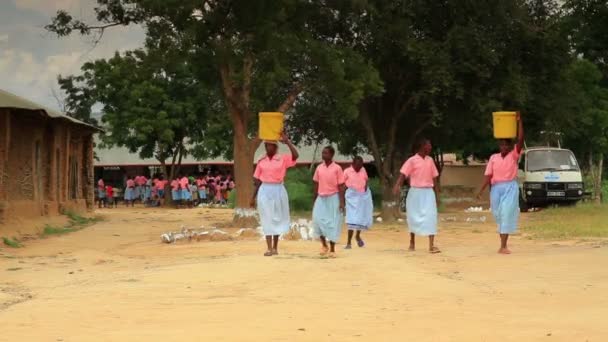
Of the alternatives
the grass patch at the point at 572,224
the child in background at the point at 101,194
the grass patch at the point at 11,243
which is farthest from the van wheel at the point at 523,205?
the child in background at the point at 101,194

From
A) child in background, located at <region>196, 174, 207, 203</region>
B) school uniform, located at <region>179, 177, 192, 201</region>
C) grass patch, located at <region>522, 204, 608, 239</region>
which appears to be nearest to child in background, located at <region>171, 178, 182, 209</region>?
school uniform, located at <region>179, 177, 192, 201</region>

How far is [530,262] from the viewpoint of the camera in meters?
12.2

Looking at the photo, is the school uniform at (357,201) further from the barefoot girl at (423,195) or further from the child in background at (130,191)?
the child in background at (130,191)

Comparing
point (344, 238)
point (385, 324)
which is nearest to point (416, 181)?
point (344, 238)

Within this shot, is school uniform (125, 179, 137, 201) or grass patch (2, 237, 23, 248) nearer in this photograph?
grass patch (2, 237, 23, 248)

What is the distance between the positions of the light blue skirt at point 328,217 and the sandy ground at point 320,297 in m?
0.51

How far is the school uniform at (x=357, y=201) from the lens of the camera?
15.3m

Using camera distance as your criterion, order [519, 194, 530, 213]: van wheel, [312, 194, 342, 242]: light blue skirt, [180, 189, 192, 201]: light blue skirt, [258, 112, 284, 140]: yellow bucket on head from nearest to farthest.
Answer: [258, 112, 284, 140]: yellow bucket on head
[312, 194, 342, 242]: light blue skirt
[519, 194, 530, 213]: van wheel
[180, 189, 192, 201]: light blue skirt

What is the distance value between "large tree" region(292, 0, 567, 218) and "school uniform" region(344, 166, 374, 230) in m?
9.34

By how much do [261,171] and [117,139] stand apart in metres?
33.5

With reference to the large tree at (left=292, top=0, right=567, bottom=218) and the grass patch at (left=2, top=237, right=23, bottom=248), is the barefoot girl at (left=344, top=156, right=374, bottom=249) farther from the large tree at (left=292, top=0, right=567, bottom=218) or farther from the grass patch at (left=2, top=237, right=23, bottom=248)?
the large tree at (left=292, top=0, right=567, bottom=218)

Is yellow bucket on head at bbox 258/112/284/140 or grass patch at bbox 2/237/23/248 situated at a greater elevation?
yellow bucket on head at bbox 258/112/284/140

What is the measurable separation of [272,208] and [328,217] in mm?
973

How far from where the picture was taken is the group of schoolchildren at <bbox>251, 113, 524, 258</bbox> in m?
13.5
